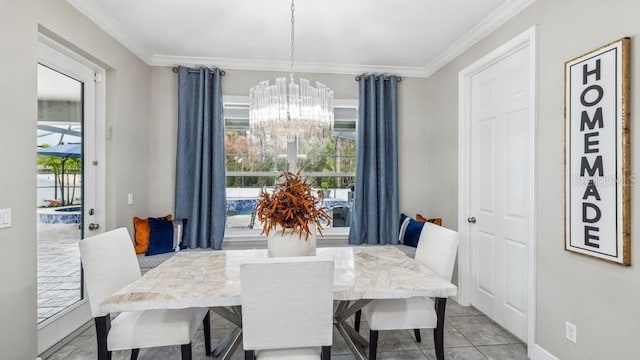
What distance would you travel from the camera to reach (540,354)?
7.29ft

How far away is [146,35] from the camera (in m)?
3.13

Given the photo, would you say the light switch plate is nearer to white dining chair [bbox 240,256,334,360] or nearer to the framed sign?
white dining chair [bbox 240,256,334,360]

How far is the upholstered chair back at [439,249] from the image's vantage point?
211 cm

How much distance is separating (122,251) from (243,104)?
2321 mm

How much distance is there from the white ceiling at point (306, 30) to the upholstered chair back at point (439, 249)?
1781mm

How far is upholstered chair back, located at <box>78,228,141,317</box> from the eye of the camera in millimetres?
1767

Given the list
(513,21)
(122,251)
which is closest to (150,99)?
(122,251)

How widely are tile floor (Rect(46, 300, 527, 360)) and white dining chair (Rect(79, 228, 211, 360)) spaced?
2.14 feet

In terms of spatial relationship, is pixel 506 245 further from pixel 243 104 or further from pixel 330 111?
pixel 243 104

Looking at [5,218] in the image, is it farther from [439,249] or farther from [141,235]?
[439,249]

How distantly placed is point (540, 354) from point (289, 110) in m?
2.47

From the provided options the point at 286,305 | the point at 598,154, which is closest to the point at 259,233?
the point at 286,305

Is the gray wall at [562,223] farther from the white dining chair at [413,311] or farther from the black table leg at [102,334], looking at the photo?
the black table leg at [102,334]

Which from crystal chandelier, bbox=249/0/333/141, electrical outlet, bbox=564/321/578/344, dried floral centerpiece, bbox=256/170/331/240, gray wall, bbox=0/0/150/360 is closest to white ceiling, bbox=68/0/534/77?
gray wall, bbox=0/0/150/360
